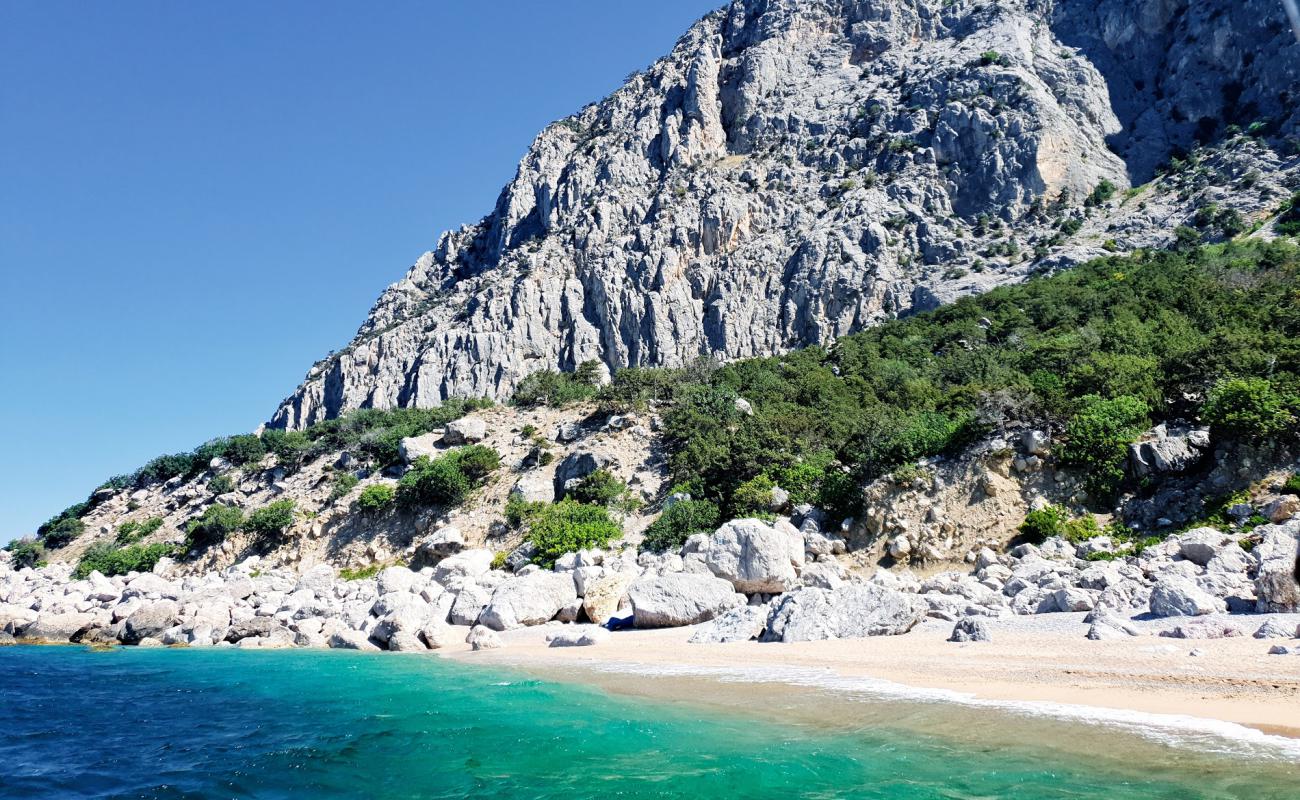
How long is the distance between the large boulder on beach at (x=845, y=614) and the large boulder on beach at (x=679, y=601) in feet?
8.64

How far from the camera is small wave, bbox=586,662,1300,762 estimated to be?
305 inches

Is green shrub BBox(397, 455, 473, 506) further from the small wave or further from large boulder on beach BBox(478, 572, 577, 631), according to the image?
the small wave

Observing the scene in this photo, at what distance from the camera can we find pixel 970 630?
14.5m

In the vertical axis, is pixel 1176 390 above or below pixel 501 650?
above

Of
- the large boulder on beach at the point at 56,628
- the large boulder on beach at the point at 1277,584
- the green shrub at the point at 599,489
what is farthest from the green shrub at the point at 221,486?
the large boulder on beach at the point at 1277,584

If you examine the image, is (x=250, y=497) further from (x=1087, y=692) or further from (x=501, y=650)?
(x=1087, y=692)

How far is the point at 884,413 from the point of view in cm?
3425

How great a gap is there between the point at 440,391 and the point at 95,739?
7579cm

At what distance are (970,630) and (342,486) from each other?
4043cm

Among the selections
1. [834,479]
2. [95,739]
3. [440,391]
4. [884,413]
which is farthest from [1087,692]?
[440,391]

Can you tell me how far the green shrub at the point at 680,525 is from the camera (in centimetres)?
3038

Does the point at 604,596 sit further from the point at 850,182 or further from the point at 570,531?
the point at 850,182

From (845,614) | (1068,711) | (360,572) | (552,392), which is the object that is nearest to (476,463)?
(360,572)

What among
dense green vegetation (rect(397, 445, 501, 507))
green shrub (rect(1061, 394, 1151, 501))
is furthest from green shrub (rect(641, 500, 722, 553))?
dense green vegetation (rect(397, 445, 501, 507))
